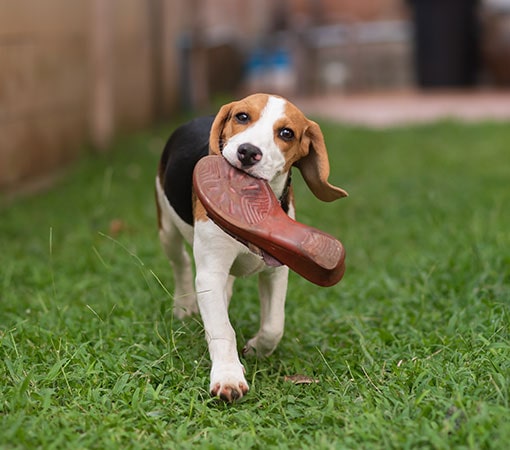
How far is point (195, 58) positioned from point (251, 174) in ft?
28.0

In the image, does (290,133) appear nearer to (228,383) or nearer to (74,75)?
(228,383)

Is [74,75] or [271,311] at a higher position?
[271,311]

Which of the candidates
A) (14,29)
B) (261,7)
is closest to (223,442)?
(14,29)

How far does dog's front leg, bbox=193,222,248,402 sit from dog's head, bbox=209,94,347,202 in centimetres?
30

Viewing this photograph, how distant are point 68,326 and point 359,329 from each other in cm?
122

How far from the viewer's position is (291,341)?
3703 mm

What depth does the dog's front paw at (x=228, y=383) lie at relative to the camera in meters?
2.97

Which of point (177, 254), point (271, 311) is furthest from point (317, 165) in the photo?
point (177, 254)

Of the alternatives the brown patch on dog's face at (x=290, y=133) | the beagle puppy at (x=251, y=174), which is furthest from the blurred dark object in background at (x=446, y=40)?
the brown patch on dog's face at (x=290, y=133)

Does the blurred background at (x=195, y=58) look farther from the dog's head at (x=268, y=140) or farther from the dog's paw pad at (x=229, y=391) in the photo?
the dog's paw pad at (x=229, y=391)

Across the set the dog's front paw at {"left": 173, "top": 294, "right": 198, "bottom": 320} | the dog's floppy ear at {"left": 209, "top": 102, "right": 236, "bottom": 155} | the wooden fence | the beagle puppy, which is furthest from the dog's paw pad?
the wooden fence

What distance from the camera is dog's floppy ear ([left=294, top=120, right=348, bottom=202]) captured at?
324 centimetres

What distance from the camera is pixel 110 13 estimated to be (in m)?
8.66

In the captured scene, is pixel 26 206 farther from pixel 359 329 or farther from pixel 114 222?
pixel 359 329
